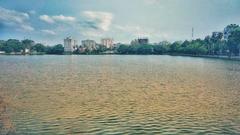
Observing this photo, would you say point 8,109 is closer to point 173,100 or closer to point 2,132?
point 2,132

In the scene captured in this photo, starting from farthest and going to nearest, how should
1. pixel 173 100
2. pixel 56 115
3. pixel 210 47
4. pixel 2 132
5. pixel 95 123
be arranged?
1. pixel 210 47
2. pixel 173 100
3. pixel 56 115
4. pixel 95 123
5. pixel 2 132

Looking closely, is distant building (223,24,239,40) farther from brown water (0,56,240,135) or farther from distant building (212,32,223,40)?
brown water (0,56,240,135)

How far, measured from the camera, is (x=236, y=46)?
510 ft

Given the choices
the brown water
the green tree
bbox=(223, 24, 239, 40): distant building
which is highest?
bbox=(223, 24, 239, 40): distant building

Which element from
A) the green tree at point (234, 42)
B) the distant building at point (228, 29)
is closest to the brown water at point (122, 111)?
the green tree at point (234, 42)

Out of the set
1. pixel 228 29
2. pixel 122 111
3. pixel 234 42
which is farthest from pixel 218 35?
pixel 122 111

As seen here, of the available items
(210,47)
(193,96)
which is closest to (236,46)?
(210,47)

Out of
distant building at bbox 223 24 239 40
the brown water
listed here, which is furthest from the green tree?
the brown water

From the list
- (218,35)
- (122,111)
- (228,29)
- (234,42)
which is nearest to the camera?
(122,111)

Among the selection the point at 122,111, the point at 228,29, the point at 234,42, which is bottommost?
the point at 122,111

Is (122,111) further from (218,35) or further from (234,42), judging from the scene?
(218,35)

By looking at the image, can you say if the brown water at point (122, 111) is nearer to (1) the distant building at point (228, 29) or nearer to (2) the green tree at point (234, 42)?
(2) the green tree at point (234, 42)

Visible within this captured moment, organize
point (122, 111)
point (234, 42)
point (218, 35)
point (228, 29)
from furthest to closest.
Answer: point (218, 35) < point (228, 29) < point (234, 42) < point (122, 111)

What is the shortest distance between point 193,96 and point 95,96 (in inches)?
373
